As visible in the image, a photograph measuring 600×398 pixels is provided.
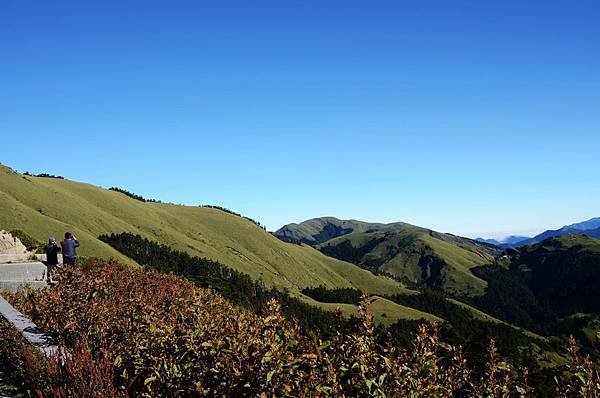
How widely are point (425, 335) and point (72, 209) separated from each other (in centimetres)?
13464

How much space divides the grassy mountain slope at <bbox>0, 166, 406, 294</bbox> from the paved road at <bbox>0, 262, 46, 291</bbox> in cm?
6764

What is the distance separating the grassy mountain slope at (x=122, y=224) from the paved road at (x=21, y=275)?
6764 cm

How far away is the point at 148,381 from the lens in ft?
19.0

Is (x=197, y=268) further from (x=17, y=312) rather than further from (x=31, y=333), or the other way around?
(x=31, y=333)

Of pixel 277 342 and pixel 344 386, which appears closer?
pixel 344 386

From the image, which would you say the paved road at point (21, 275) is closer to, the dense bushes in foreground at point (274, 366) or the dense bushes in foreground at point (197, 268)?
the dense bushes in foreground at point (274, 366)

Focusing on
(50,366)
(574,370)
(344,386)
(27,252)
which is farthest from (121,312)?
(27,252)

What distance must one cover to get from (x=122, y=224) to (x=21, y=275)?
4788 inches

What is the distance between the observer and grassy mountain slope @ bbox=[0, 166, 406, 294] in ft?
319

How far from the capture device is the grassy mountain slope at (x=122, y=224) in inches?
3831

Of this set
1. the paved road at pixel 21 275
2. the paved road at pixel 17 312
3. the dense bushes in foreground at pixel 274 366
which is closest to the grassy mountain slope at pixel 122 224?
the paved road at pixel 21 275

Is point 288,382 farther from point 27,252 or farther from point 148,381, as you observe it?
point 27,252

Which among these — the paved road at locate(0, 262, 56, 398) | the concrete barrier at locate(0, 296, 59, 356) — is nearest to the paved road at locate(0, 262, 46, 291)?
the paved road at locate(0, 262, 56, 398)

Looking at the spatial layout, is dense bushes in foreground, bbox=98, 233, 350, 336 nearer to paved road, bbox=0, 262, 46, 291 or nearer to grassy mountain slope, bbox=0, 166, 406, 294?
grassy mountain slope, bbox=0, 166, 406, 294
